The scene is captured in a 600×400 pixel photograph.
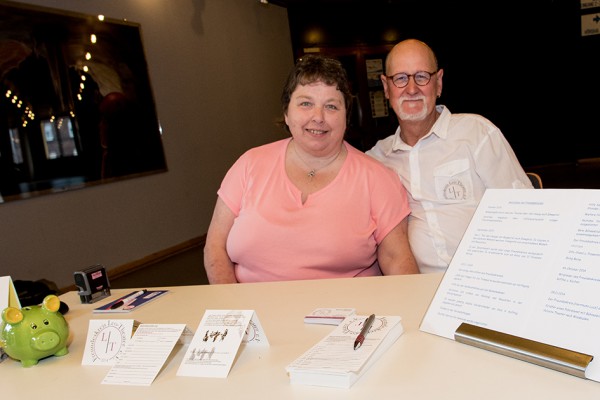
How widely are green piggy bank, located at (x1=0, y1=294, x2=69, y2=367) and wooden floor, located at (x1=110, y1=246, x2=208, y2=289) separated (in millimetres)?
3051

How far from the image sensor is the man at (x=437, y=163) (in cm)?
206

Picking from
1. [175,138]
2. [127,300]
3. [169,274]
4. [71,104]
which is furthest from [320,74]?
[175,138]

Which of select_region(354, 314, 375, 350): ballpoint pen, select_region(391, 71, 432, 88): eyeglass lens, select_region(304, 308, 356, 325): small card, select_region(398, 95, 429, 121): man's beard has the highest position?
select_region(391, 71, 432, 88): eyeglass lens

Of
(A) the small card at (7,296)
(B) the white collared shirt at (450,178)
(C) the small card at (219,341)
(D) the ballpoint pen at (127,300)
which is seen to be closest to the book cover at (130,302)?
(D) the ballpoint pen at (127,300)

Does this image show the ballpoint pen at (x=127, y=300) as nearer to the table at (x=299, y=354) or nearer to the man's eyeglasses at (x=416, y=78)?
the table at (x=299, y=354)

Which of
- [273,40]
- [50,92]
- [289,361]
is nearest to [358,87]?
[273,40]

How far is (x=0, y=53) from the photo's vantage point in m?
3.55

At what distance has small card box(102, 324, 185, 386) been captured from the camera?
1.04 m

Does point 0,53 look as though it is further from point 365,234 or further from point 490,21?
point 490,21

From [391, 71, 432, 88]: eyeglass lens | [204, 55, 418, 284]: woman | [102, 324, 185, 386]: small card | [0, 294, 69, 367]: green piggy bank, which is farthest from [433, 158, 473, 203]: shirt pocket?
[0, 294, 69, 367]: green piggy bank

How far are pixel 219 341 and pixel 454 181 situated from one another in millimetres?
1358

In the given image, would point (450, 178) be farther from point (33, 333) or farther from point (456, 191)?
point (33, 333)

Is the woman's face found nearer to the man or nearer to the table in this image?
the man

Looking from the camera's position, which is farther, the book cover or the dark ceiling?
the dark ceiling
